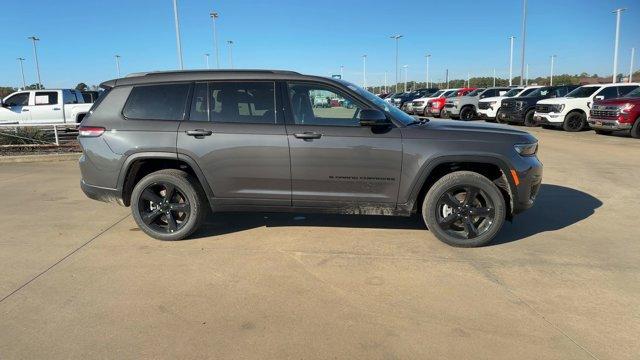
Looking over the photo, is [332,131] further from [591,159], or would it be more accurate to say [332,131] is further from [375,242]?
[591,159]

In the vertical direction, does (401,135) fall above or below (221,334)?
above

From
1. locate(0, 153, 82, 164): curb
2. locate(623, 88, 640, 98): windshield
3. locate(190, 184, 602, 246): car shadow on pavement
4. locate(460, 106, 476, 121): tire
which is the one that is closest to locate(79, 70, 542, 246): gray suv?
locate(190, 184, 602, 246): car shadow on pavement

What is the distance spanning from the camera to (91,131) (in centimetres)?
495

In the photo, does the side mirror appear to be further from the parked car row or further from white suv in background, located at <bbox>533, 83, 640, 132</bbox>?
white suv in background, located at <bbox>533, 83, 640, 132</bbox>

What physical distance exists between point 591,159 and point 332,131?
7.85 m

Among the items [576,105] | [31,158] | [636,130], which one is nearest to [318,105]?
[31,158]

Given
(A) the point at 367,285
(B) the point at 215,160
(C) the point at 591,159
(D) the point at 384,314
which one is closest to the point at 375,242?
(A) the point at 367,285

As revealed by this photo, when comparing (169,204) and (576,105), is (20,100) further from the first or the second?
(576,105)

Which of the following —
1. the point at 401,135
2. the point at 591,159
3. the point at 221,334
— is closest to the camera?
the point at 221,334

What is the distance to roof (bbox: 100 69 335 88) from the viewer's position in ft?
15.8

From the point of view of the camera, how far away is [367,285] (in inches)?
152

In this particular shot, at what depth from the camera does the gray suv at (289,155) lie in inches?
181

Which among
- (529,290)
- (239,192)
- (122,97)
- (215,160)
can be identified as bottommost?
(529,290)

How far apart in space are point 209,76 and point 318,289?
258 centimetres
